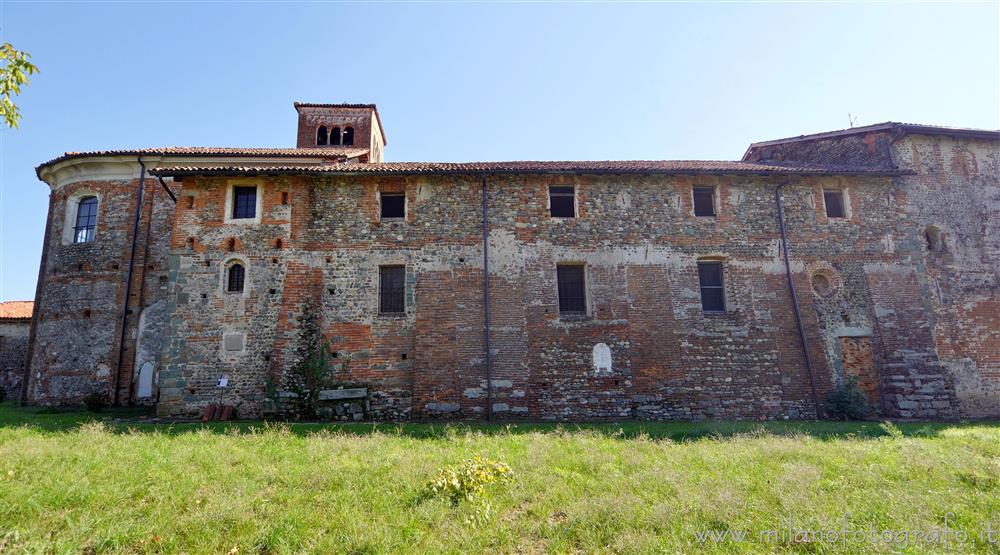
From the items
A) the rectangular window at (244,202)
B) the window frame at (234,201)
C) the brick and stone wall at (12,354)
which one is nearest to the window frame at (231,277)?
the window frame at (234,201)

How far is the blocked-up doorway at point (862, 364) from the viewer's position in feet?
44.7

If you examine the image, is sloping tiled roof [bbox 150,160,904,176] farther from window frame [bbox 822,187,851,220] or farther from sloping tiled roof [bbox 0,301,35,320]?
sloping tiled roof [bbox 0,301,35,320]

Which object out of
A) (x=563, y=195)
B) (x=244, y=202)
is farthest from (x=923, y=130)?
(x=244, y=202)

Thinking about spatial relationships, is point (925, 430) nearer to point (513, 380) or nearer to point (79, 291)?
point (513, 380)

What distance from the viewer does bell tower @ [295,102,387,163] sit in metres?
25.0

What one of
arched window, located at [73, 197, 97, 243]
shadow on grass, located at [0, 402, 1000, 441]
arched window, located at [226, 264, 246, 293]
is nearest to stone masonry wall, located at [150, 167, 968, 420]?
arched window, located at [226, 264, 246, 293]

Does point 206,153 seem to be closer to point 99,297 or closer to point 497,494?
point 99,297

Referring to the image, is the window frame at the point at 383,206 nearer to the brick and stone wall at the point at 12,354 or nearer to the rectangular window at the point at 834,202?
the rectangular window at the point at 834,202

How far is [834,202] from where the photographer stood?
15156mm

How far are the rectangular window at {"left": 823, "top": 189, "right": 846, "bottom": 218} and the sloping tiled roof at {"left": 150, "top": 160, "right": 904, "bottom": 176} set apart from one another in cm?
76

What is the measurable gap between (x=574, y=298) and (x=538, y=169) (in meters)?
3.96

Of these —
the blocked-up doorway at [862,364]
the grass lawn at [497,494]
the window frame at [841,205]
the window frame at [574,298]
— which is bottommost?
the grass lawn at [497,494]

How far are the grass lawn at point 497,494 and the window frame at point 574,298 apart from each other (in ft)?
14.7

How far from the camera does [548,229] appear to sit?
14133 mm
